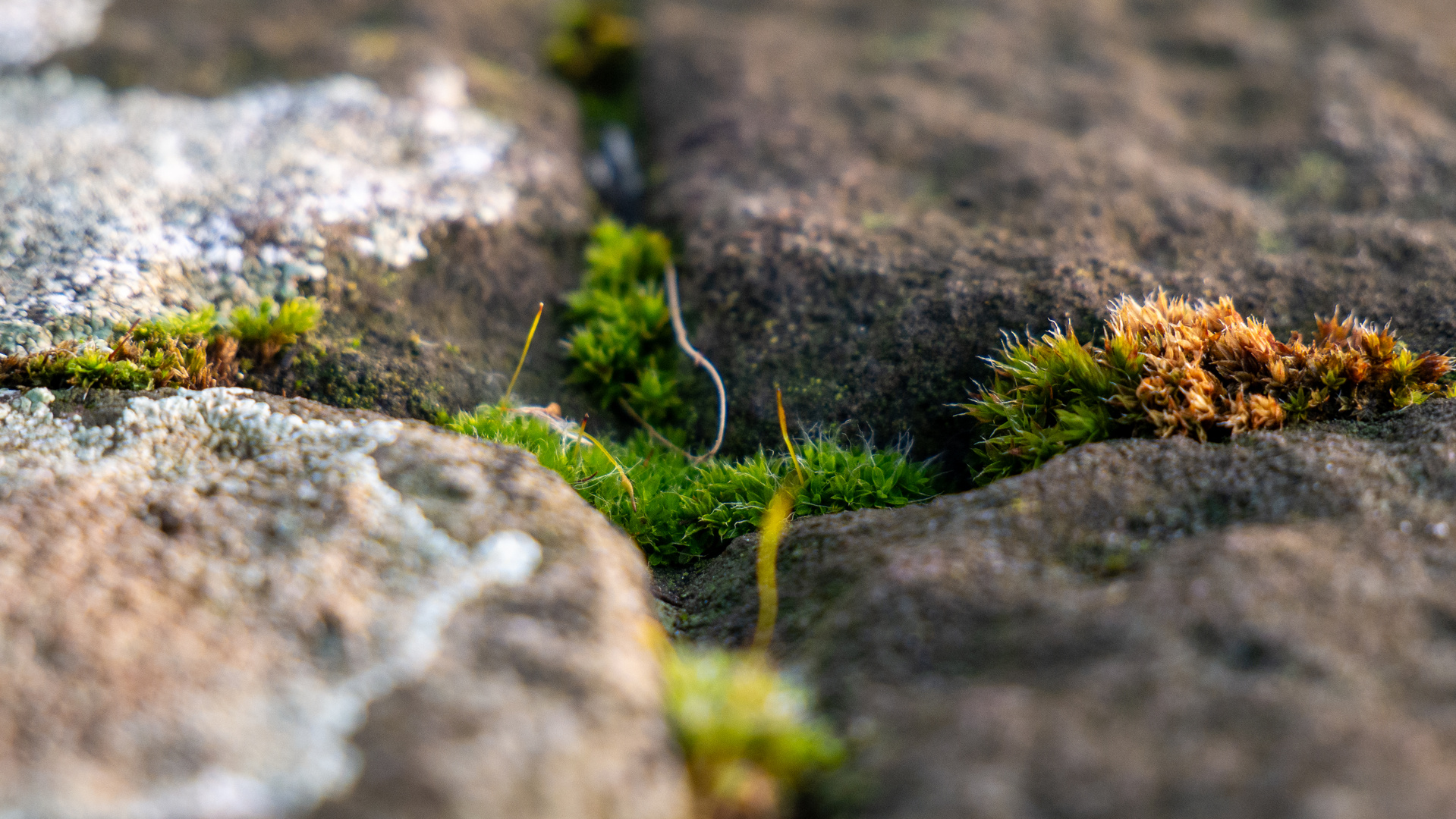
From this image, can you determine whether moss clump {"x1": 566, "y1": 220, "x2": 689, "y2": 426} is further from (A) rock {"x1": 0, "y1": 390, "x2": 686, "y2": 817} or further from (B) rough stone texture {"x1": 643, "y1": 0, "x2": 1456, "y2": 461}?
(A) rock {"x1": 0, "y1": 390, "x2": 686, "y2": 817}

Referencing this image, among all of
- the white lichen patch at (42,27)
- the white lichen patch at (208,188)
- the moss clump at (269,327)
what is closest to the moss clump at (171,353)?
the moss clump at (269,327)

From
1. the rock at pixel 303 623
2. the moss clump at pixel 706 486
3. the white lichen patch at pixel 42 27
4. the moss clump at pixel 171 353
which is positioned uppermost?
the white lichen patch at pixel 42 27

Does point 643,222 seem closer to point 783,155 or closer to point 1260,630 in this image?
point 783,155

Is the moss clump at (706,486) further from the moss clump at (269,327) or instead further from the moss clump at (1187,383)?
the moss clump at (269,327)

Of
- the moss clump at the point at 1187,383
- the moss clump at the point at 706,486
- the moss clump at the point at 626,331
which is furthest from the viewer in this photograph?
the moss clump at the point at 626,331

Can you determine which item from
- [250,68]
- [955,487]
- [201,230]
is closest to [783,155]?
[955,487]

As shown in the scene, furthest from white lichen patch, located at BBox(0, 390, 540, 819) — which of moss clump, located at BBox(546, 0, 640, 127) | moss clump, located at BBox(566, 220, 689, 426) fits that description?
moss clump, located at BBox(546, 0, 640, 127)
